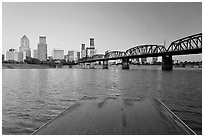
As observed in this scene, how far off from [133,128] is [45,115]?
24.0 ft

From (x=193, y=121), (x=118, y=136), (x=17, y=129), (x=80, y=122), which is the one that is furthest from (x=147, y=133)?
(x=17, y=129)

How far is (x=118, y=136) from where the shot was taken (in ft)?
16.2

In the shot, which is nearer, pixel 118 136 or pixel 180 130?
pixel 118 136

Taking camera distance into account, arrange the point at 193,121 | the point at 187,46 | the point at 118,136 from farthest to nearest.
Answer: the point at 187,46 < the point at 193,121 < the point at 118,136

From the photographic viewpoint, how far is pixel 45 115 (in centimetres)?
1126

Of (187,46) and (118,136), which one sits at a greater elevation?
(187,46)

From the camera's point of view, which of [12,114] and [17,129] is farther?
[12,114]

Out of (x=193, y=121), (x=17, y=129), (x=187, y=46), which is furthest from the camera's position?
(x=187, y=46)

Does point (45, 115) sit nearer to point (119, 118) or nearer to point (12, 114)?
point (12, 114)

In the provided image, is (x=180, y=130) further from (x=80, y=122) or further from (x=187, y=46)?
(x=187, y=46)

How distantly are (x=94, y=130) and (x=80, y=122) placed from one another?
2.90ft

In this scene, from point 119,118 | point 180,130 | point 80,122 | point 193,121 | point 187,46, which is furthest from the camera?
point 187,46

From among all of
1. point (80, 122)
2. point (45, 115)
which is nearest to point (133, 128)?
point (80, 122)

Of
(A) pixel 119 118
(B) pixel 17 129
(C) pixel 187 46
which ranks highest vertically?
(C) pixel 187 46
